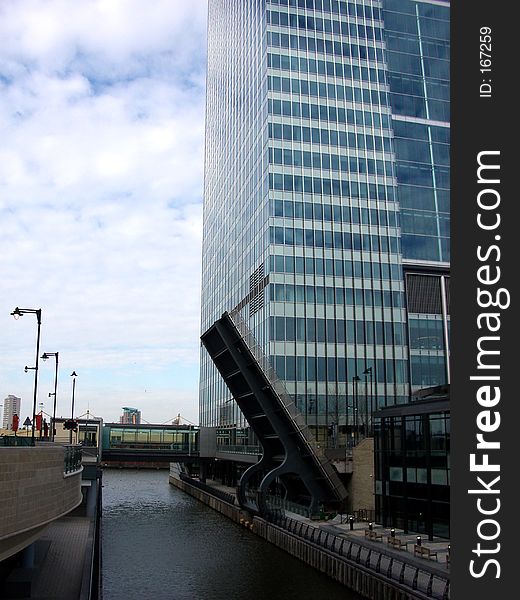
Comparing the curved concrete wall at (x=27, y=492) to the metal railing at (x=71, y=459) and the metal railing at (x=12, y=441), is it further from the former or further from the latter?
the metal railing at (x=12, y=441)

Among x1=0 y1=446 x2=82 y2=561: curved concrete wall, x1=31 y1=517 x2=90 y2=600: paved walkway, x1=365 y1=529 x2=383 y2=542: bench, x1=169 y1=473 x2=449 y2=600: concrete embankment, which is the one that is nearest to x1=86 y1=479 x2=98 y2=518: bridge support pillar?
x1=31 y1=517 x2=90 y2=600: paved walkway

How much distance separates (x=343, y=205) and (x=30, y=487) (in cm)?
6669

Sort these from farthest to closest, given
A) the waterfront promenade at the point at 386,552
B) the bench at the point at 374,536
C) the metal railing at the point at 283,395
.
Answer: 1. the metal railing at the point at 283,395
2. the bench at the point at 374,536
3. the waterfront promenade at the point at 386,552

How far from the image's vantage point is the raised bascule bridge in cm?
4822

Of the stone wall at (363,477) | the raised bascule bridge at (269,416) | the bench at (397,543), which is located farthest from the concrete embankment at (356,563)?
the stone wall at (363,477)

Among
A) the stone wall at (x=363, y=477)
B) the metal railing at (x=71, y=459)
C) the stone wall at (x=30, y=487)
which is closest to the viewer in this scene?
the stone wall at (x=30, y=487)

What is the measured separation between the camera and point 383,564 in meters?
33.8

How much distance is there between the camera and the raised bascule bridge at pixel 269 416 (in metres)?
48.2

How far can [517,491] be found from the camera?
438 inches

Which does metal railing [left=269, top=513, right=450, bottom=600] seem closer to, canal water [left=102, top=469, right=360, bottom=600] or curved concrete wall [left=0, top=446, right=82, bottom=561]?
canal water [left=102, top=469, right=360, bottom=600]

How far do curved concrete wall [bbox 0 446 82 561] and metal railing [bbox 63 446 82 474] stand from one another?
124 centimetres

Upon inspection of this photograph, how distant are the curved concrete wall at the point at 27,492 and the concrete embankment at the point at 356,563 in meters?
14.1

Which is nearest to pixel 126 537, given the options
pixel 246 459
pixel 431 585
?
pixel 246 459

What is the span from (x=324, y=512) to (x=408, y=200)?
47.7 metres
